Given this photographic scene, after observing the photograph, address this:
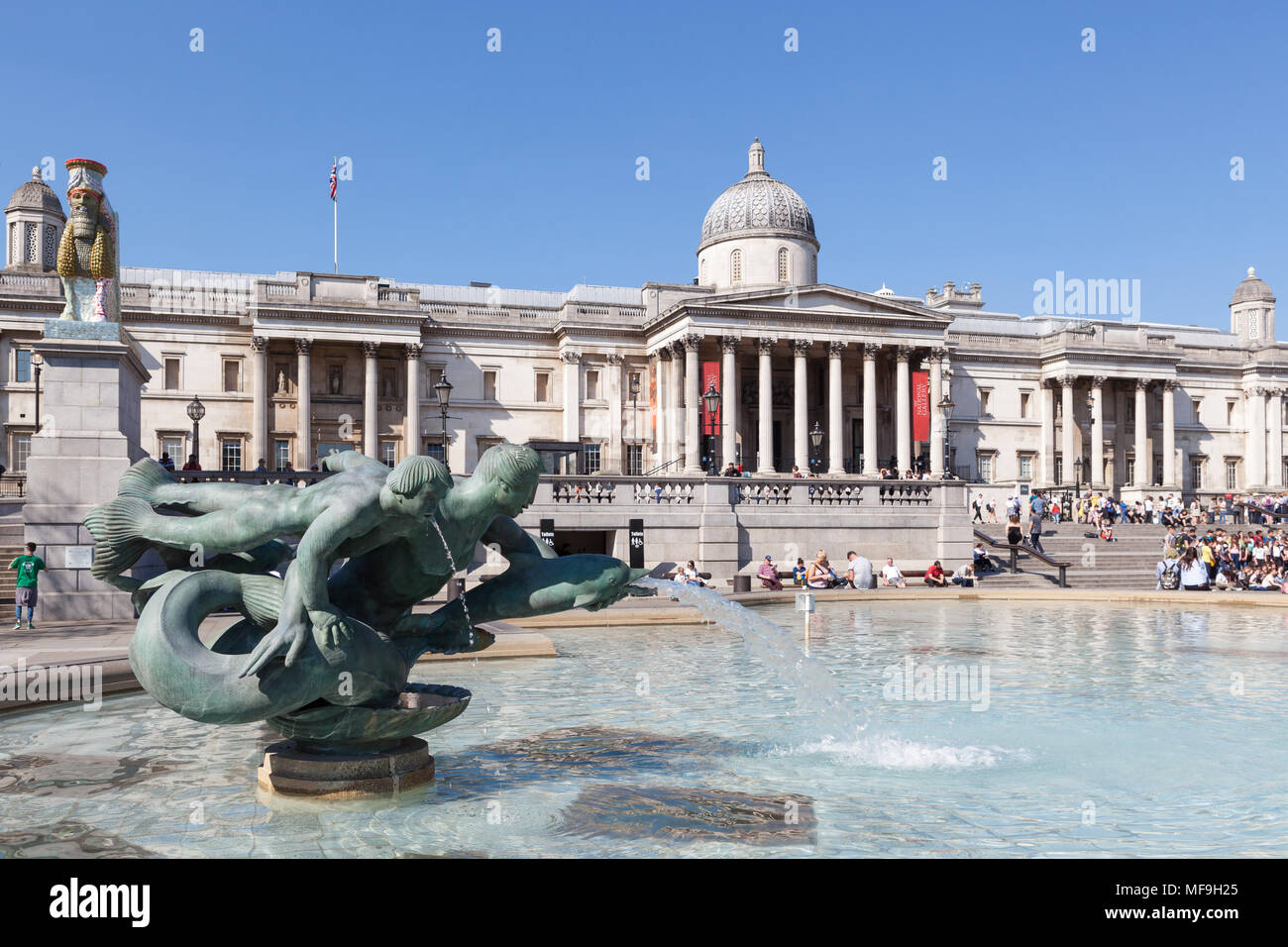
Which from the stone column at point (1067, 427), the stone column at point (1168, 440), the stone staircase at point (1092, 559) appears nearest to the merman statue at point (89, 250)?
the stone staircase at point (1092, 559)

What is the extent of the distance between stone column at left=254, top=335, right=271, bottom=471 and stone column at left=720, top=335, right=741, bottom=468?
24808mm

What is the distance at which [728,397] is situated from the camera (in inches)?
2239

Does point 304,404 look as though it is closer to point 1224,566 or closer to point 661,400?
point 661,400

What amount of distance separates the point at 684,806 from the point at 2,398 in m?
57.7

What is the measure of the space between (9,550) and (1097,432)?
63385mm

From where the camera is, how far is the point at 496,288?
67.3 meters

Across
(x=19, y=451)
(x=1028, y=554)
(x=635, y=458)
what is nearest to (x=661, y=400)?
(x=635, y=458)

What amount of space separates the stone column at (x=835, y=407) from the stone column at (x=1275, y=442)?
36.3 metres

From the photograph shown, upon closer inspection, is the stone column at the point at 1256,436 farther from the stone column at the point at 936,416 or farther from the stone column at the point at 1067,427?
the stone column at the point at 936,416

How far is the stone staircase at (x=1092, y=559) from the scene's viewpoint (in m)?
30.2

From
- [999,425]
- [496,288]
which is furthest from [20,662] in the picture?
[999,425]

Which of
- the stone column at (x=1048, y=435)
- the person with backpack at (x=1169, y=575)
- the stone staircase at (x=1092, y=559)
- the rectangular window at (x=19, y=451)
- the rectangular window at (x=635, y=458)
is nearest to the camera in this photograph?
the person with backpack at (x=1169, y=575)

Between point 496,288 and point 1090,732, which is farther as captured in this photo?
point 496,288

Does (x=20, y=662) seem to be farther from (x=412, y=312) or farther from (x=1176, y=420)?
(x=1176, y=420)
